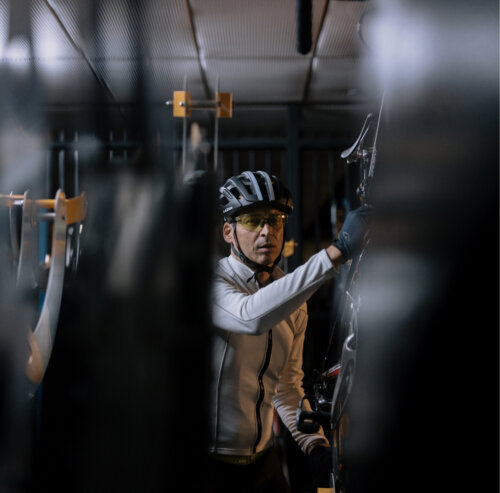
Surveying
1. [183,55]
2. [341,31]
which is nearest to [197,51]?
[183,55]

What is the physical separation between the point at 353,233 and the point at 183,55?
0.90ft

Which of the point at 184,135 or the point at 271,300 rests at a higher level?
the point at 184,135

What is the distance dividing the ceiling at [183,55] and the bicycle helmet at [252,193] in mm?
63

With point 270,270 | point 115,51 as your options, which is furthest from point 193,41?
point 270,270

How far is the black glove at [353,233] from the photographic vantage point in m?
0.49

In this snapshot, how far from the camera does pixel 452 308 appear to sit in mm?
410

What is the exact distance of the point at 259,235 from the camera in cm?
52

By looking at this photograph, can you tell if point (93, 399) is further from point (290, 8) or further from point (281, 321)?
point (290, 8)

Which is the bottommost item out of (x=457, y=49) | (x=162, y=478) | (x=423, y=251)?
(x=162, y=478)

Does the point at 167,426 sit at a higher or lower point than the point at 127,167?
lower

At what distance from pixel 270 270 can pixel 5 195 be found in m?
0.33

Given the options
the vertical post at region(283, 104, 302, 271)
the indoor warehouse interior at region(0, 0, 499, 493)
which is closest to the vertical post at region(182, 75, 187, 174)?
the indoor warehouse interior at region(0, 0, 499, 493)

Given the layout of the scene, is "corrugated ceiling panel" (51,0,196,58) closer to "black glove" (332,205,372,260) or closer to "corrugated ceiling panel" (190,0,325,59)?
"corrugated ceiling panel" (190,0,325,59)

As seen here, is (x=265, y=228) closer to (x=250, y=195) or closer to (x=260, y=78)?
(x=250, y=195)
